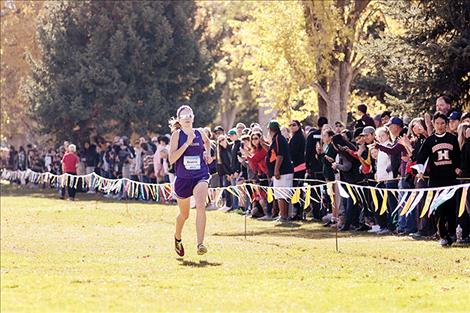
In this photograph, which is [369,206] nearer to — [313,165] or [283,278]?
[313,165]

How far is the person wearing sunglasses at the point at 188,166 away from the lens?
1752cm

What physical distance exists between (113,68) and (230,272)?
38.1m

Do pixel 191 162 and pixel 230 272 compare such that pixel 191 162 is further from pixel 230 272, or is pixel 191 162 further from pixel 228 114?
pixel 228 114

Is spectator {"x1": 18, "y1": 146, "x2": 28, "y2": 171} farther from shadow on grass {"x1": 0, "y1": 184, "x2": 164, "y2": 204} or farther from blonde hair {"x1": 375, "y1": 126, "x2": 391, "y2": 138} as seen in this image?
blonde hair {"x1": 375, "y1": 126, "x2": 391, "y2": 138}

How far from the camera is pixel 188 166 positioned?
17719mm

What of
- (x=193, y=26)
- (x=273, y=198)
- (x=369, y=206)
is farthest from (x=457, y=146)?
(x=193, y=26)

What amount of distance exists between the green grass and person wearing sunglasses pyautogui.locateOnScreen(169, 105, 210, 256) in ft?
2.07

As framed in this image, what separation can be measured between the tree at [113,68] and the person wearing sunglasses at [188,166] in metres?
34.5

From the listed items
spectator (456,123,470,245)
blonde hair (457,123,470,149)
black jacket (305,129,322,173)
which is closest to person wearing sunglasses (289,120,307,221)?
black jacket (305,129,322,173)

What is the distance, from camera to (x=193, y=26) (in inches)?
2208

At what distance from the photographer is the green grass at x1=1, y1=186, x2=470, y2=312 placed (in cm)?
1205

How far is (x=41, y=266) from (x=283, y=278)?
12.0ft

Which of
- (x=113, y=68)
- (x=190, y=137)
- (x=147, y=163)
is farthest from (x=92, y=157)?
(x=190, y=137)

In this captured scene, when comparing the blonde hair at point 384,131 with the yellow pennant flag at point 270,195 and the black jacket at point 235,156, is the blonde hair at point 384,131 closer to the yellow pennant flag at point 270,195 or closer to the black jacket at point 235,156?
the yellow pennant flag at point 270,195
